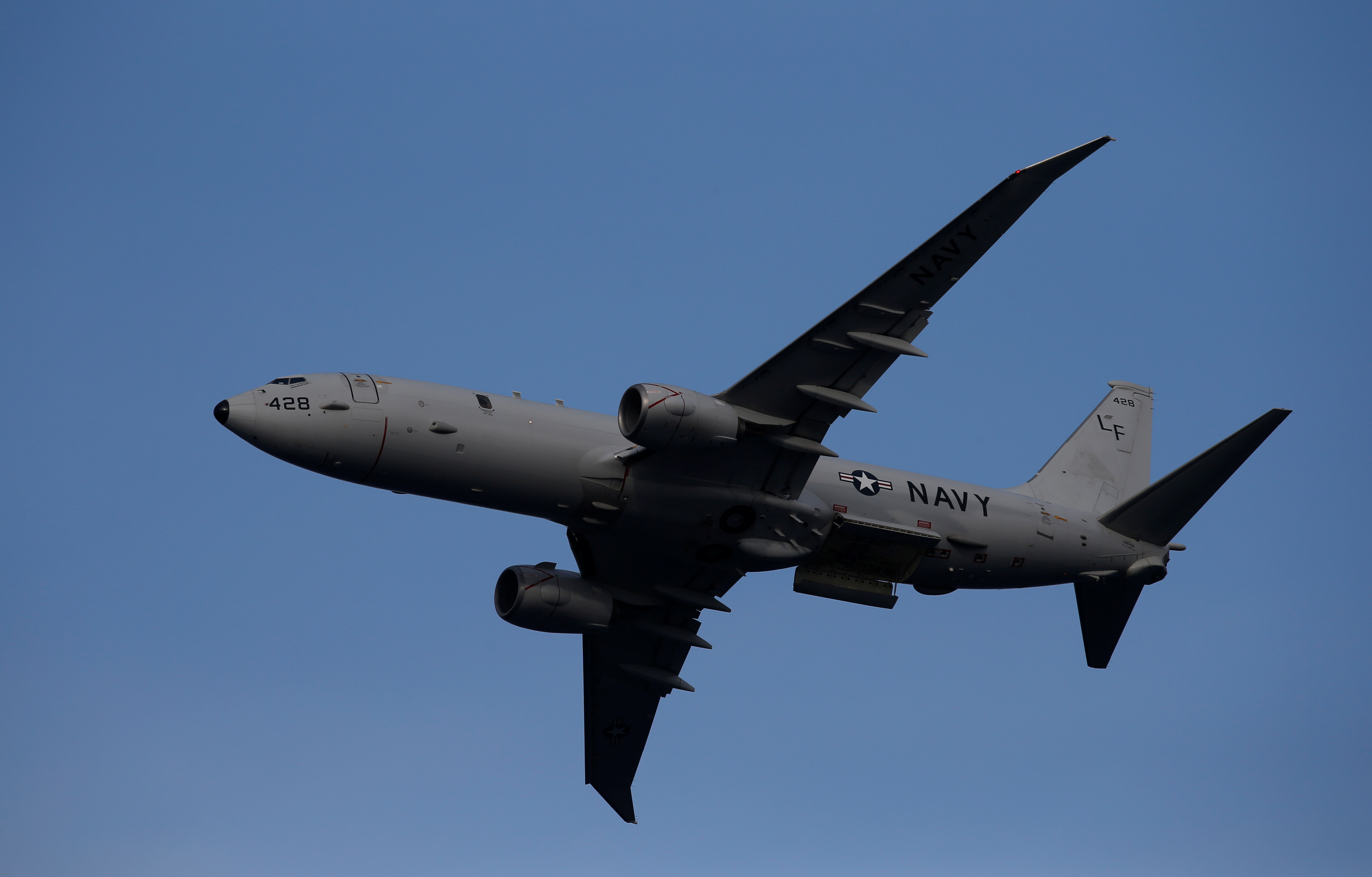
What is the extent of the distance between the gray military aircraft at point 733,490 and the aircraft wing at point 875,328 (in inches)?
2.0

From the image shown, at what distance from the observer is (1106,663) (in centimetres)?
4247

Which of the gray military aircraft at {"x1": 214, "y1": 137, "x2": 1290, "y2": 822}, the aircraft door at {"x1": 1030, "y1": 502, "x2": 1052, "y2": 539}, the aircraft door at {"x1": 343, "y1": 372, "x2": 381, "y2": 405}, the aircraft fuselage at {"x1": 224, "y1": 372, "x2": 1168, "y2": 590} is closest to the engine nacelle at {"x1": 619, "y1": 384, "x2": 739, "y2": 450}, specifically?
the gray military aircraft at {"x1": 214, "y1": 137, "x2": 1290, "y2": 822}

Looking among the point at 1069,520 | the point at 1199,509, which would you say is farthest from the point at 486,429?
the point at 1199,509

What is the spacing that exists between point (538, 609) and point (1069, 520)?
653 inches

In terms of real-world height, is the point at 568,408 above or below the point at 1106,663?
above

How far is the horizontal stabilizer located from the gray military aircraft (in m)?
0.07

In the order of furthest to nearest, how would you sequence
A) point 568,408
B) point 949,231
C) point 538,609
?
point 538,609 < point 568,408 < point 949,231

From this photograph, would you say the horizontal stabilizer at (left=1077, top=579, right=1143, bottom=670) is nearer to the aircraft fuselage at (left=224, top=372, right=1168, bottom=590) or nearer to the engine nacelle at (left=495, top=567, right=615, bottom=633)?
the aircraft fuselage at (left=224, top=372, right=1168, bottom=590)

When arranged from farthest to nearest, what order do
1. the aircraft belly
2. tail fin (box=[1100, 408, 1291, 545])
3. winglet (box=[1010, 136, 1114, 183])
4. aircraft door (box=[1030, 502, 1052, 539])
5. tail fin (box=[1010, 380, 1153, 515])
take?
1. tail fin (box=[1010, 380, 1153, 515])
2. aircraft door (box=[1030, 502, 1052, 539])
3. tail fin (box=[1100, 408, 1291, 545])
4. the aircraft belly
5. winglet (box=[1010, 136, 1114, 183])

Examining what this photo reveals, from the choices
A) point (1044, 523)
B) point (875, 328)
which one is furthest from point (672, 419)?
point (1044, 523)

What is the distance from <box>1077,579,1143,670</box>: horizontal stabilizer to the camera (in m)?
41.1

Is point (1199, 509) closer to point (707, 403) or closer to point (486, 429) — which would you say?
point (707, 403)

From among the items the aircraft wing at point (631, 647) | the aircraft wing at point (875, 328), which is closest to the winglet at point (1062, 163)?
the aircraft wing at point (875, 328)

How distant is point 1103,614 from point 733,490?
15.2 meters
